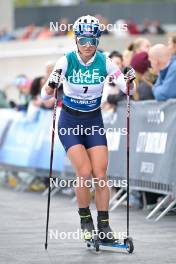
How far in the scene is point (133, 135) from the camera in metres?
14.4

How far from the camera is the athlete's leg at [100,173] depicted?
35.3 feet

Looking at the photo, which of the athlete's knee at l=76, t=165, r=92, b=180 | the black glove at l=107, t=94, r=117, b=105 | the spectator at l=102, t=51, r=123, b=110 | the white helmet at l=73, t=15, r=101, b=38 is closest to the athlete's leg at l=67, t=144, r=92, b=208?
the athlete's knee at l=76, t=165, r=92, b=180

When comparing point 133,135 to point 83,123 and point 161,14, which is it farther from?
point 161,14

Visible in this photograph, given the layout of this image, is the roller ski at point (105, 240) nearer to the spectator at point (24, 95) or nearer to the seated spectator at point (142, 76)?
the seated spectator at point (142, 76)

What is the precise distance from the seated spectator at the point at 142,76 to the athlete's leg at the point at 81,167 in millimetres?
4384

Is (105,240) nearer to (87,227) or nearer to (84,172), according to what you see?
(87,227)

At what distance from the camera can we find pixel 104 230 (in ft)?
35.1

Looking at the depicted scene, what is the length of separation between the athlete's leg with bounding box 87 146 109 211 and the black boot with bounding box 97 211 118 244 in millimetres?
72

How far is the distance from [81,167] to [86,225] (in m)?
0.60

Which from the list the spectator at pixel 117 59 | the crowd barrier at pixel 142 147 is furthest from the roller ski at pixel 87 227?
the spectator at pixel 117 59

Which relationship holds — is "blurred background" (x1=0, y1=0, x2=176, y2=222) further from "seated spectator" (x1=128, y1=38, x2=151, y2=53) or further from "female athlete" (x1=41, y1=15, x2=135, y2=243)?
"female athlete" (x1=41, y1=15, x2=135, y2=243)

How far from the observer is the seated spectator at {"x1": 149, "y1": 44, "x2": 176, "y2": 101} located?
13.7 meters

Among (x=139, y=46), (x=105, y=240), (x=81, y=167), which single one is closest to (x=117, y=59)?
(x=139, y=46)

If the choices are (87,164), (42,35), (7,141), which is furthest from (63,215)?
(42,35)
